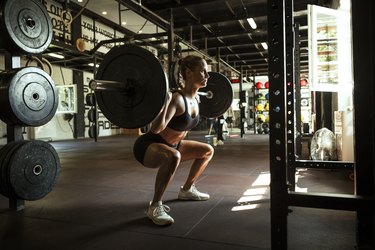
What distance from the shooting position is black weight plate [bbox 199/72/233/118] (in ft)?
7.39

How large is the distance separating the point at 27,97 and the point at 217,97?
1291mm

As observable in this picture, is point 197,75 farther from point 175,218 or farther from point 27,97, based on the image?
point 27,97

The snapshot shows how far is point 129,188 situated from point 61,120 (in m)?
7.81

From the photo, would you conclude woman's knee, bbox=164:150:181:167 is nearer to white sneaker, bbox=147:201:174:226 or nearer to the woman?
the woman

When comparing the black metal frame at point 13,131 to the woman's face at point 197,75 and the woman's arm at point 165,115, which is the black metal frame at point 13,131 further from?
the woman's face at point 197,75

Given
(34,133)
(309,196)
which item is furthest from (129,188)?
(34,133)

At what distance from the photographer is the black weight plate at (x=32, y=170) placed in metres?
1.68

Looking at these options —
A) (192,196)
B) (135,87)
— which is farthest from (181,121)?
(192,196)

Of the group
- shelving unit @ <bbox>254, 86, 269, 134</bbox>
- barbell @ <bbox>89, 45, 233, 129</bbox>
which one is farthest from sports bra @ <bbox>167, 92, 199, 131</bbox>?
shelving unit @ <bbox>254, 86, 269, 134</bbox>

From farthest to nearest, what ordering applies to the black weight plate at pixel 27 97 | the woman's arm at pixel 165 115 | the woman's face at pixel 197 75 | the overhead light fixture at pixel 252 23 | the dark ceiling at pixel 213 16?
the overhead light fixture at pixel 252 23 < the dark ceiling at pixel 213 16 < the woman's face at pixel 197 75 < the black weight plate at pixel 27 97 < the woman's arm at pixel 165 115

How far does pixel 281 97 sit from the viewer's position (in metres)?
0.90

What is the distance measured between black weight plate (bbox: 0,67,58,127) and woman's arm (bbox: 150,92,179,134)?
2.40ft

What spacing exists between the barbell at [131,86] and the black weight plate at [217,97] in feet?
3.37

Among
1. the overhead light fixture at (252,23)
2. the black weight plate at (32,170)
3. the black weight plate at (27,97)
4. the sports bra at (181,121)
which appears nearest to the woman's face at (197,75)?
the sports bra at (181,121)
